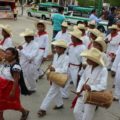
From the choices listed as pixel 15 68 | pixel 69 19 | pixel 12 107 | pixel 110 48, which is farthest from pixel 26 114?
pixel 69 19

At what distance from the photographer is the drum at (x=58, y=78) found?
7279mm

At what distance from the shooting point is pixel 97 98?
611cm

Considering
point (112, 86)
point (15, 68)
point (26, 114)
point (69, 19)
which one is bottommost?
point (69, 19)

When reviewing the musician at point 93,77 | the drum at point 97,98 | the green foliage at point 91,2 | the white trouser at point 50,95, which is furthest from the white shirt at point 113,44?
the green foliage at point 91,2

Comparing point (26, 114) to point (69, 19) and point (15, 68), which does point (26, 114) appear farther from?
point (69, 19)

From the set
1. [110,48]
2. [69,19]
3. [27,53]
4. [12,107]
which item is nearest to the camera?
[12,107]

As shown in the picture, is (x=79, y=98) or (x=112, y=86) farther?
(x=112, y=86)

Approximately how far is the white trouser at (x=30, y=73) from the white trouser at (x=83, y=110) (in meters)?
2.67

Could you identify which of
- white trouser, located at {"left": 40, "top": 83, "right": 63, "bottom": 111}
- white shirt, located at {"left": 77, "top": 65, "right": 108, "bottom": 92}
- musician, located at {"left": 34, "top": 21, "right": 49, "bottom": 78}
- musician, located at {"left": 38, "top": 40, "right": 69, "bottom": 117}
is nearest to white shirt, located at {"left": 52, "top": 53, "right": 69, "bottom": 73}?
musician, located at {"left": 38, "top": 40, "right": 69, "bottom": 117}

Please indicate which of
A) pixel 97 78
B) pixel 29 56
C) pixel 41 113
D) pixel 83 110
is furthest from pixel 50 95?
pixel 97 78

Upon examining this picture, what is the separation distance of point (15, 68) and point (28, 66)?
2.55 m

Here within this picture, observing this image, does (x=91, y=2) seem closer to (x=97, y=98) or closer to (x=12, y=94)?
(x=12, y=94)

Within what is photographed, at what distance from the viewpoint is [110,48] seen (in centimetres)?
1240

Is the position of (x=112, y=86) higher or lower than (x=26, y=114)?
lower
